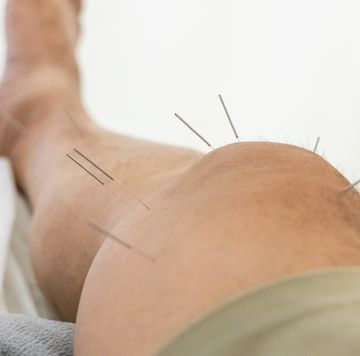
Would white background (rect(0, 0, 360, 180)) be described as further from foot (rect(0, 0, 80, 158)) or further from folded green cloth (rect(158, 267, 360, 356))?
folded green cloth (rect(158, 267, 360, 356))

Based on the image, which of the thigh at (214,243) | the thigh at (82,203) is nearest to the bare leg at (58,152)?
the thigh at (82,203)

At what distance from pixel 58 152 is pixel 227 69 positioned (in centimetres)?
82

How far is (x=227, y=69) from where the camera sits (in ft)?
5.61

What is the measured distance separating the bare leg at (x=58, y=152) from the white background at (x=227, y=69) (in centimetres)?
26

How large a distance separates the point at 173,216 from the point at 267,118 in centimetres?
112

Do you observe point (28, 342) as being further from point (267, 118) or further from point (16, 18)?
point (267, 118)

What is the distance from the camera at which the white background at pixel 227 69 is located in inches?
61.9

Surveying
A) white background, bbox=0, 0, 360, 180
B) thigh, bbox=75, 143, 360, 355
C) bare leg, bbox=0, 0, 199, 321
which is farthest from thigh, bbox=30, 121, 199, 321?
white background, bbox=0, 0, 360, 180

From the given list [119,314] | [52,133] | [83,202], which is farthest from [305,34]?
[119,314]

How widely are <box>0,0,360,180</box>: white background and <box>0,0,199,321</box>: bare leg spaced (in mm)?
263

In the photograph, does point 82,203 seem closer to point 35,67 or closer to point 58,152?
point 58,152

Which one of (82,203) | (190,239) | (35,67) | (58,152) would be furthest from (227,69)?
(190,239)

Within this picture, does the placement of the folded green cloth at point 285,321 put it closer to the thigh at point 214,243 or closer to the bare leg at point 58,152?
the thigh at point 214,243

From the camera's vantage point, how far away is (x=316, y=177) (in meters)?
0.51
